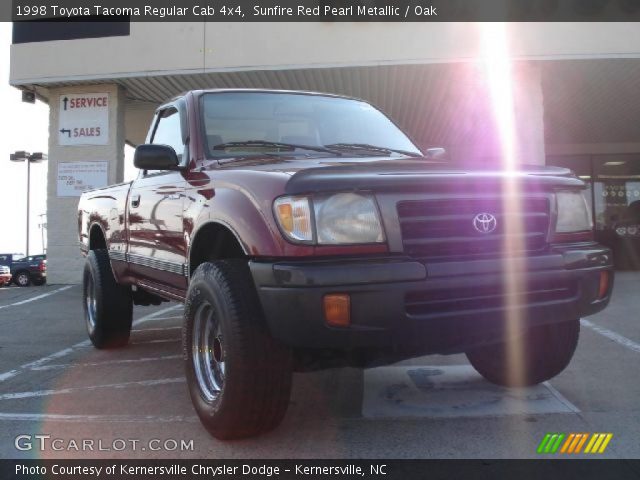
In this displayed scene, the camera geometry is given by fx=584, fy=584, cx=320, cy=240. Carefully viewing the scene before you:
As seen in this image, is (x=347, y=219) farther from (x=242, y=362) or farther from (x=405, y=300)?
(x=242, y=362)

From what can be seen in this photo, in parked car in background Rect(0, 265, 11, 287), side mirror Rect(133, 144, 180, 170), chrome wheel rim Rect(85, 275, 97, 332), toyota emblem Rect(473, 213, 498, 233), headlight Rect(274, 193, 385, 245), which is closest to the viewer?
headlight Rect(274, 193, 385, 245)

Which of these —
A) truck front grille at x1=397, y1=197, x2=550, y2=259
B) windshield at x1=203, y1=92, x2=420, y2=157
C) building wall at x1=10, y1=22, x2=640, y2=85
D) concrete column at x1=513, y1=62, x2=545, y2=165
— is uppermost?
building wall at x1=10, y1=22, x2=640, y2=85

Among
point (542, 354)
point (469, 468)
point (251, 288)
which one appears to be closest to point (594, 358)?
point (542, 354)

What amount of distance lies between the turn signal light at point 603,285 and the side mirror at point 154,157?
7.86ft

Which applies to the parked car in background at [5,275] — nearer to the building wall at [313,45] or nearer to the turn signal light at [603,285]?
the building wall at [313,45]

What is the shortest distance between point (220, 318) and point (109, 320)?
9.59ft

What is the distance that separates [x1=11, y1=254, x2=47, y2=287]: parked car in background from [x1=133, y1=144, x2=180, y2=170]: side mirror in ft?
74.6

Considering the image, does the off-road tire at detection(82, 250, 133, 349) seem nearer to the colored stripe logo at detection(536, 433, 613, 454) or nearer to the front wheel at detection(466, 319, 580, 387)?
the front wheel at detection(466, 319, 580, 387)

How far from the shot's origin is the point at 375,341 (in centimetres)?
237

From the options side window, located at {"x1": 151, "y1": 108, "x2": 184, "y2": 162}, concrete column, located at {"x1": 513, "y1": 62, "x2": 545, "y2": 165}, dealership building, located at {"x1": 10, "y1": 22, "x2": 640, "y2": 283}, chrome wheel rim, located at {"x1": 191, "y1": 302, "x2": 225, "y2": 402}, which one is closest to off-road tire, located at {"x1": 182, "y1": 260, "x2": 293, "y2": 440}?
chrome wheel rim, located at {"x1": 191, "y1": 302, "x2": 225, "y2": 402}

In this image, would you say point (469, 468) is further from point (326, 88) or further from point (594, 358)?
point (326, 88)

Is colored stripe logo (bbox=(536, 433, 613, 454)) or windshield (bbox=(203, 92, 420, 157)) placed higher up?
windshield (bbox=(203, 92, 420, 157))

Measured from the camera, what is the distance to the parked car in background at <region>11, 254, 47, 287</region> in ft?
77.5

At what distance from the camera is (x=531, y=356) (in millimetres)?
3527
